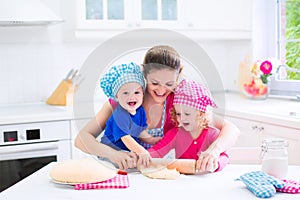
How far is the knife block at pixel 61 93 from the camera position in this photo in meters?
2.95

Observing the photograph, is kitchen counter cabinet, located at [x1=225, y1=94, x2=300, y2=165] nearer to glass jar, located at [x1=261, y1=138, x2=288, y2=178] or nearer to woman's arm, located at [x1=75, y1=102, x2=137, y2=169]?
glass jar, located at [x1=261, y1=138, x2=288, y2=178]

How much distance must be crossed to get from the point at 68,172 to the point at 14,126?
4.65 ft

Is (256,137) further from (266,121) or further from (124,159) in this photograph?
(124,159)

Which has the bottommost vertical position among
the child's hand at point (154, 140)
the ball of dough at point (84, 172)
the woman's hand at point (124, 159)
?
the ball of dough at point (84, 172)

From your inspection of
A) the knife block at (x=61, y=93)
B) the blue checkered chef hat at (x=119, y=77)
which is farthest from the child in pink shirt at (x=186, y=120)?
the knife block at (x=61, y=93)

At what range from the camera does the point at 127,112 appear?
122 cm

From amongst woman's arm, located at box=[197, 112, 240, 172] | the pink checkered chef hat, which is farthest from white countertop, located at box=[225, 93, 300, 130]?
the pink checkered chef hat

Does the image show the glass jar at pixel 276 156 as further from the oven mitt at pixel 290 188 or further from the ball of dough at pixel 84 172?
the ball of dough at pixel 84 172

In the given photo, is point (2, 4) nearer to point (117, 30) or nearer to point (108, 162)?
point (117, 30)

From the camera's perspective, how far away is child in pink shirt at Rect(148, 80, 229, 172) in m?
1.23

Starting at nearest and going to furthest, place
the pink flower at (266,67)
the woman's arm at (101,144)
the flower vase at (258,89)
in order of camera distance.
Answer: the woman's arm at (101,144) → the pink flower at (266,67) → the flower vase at (258,89)

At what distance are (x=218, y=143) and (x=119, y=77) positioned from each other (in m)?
0.40

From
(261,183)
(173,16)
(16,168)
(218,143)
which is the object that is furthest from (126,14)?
(261,183)

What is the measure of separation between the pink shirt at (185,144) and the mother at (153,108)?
0.02 m
